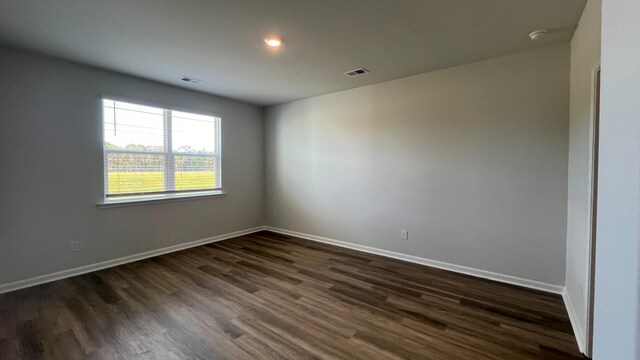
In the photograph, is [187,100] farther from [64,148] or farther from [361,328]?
[361,328]

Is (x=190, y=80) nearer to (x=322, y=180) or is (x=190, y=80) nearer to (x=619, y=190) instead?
(x=322, y=180)

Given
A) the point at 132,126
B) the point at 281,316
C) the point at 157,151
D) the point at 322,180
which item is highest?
the point at 132,126

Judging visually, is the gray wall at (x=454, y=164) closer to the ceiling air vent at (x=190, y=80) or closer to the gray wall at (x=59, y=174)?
the ceiling air vent at (x=190, y=80)

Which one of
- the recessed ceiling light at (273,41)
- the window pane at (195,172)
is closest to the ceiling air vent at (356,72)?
the recessed ceiling light at (273,41)

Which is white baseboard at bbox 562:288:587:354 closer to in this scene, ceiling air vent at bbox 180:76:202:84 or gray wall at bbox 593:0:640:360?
gray wall at bbox 593:0:640:360

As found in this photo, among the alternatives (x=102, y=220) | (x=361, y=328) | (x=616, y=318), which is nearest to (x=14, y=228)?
(x=102, y=220)

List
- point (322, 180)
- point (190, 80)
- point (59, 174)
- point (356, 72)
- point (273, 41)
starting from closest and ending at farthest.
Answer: point (273, 41)
point (59, 174)
point (356, 72)
point (190, 80)
point (322, 180)

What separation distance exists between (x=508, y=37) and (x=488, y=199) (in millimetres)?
1707

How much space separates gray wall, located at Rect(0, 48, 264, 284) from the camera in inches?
109

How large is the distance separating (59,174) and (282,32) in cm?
308

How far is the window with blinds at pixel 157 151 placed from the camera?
352cm

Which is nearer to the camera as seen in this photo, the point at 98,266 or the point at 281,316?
the point at 281,316

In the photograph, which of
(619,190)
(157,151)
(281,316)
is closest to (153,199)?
(157,151)

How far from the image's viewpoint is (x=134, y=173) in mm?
3734
